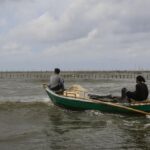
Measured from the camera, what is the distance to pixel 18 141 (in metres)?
11.5

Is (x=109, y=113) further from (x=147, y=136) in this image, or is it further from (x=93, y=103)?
(x=147, y=136)

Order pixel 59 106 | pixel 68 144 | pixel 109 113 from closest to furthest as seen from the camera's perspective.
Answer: pixel 68 144
pixel 109 113
pixel 59 106

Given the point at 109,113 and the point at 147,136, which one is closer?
the point at 147,136

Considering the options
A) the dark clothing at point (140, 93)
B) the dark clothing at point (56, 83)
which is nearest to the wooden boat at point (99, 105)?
the dark clothing at point (140, 93)

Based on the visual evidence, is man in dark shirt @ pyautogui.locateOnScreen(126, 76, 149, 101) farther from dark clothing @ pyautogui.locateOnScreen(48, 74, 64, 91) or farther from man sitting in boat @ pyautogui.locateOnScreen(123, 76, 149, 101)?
dark clothing @ pyautogui.locateOnScreen(48, 74, 64, 91)

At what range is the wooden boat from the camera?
52.9 feet

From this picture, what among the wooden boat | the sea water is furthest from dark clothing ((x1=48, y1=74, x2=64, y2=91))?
the sea water

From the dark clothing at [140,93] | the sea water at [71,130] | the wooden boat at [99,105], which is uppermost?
the dark clothing at [140,93]

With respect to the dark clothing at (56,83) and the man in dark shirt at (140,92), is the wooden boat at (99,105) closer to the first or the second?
the man in dark shirt at (140,92)

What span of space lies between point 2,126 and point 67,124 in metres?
2.39

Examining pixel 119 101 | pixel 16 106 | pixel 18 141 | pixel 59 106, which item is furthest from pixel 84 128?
pixel 16 106

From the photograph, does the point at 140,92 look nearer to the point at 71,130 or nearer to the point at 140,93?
the point at 140,93

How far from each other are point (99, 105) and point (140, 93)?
186 centimetres

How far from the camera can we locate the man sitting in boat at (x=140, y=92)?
16.5m
